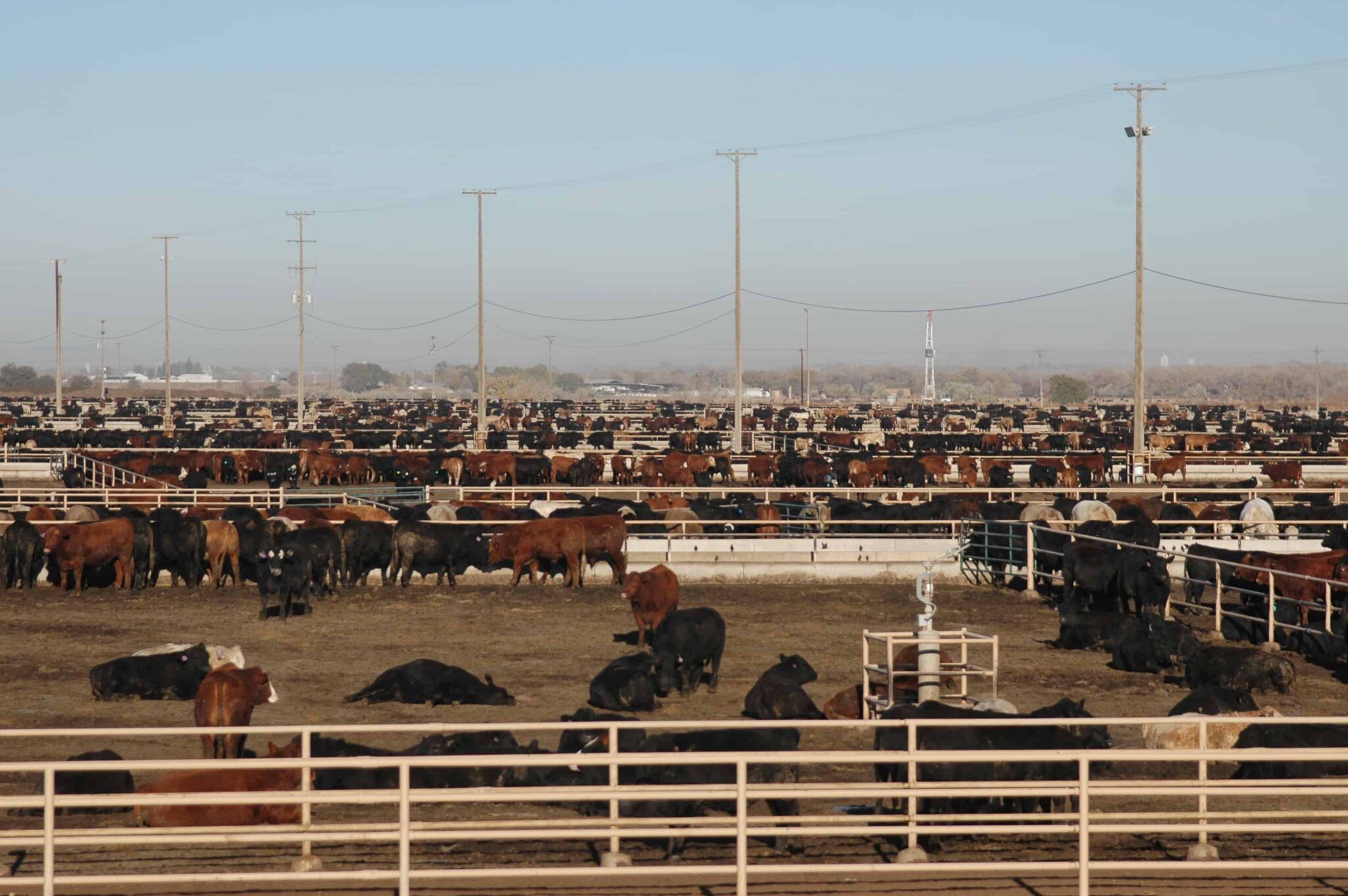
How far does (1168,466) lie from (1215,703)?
31.8 metres

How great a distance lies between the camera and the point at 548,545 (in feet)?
72.9

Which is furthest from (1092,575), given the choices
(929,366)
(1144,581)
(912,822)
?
(929,366)

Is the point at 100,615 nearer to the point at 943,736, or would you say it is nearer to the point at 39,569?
the point at 39,569

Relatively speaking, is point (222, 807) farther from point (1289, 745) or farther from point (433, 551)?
point (433, 551)

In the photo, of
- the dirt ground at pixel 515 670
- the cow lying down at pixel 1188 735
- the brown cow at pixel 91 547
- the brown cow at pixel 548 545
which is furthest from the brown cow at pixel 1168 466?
the cow lying down at pixel 1188 735

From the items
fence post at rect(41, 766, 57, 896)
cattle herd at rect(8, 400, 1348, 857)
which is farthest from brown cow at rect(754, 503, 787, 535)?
fence post at rect(41, 766, 57, 896)

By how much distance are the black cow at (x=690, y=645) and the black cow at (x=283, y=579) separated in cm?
643

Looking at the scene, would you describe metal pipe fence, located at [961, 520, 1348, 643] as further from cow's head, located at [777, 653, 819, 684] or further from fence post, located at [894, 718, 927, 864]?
fence post, located at [894, 718, 927, 864]

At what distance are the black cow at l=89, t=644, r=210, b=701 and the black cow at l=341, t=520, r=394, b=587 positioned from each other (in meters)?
7.48

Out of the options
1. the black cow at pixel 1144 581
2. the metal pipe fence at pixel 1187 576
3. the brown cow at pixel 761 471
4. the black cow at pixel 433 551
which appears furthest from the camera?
the brown cow at pixel 761 471

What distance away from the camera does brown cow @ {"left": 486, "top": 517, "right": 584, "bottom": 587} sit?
22203 millimetres

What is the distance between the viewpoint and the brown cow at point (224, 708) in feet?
36.3

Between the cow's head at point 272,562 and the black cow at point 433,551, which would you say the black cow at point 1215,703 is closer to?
the cow's head at point 272,562

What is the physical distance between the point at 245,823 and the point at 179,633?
32.7ft
